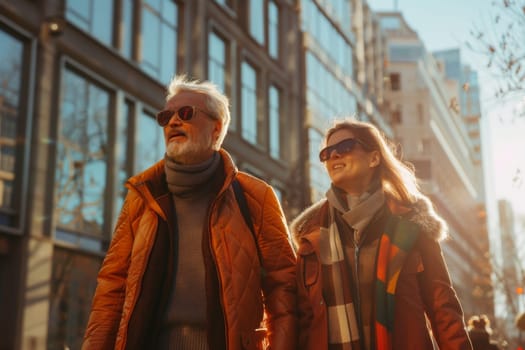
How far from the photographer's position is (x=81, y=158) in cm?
2112

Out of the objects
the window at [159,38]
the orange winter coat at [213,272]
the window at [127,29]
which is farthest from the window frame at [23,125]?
the orange winter coat at [213,272]

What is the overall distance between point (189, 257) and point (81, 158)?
656 inches

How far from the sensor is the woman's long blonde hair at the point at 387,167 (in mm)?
5504

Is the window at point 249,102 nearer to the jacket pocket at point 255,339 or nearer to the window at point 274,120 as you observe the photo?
the window at point 274,120

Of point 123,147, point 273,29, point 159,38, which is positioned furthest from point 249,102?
point 123,147

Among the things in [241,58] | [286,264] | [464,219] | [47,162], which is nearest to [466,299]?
[464,219]

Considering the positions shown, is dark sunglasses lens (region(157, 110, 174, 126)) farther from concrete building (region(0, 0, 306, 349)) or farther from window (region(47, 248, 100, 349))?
window (region(47, 248, 100, 349))

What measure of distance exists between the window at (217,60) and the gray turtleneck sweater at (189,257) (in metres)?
25.3

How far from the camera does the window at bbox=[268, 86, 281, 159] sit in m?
36.2

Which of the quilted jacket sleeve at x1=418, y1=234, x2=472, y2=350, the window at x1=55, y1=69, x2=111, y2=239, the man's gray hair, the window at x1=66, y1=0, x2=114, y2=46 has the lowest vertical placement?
the quilted jacket sleeve at x1=418, y1=234, x2=472, y2=350

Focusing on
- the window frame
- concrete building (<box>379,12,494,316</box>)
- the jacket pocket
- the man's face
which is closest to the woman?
the jacket pocket

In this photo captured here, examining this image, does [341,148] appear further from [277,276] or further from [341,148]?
[277,276]

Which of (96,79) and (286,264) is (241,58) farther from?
(286,264)

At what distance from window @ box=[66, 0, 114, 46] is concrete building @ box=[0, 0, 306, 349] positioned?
0.10ft
